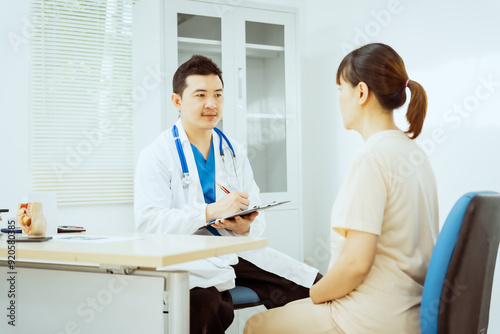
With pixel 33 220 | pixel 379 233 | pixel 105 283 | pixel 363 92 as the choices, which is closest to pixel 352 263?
pixel 379 233

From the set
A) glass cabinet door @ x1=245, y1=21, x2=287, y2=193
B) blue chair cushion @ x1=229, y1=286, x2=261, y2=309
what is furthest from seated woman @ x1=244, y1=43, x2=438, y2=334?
glass cabinet door @ x1=245, y1=21, x2=287, y2=193

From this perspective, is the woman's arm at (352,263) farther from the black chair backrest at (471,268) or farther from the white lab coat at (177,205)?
the white lab coat at (177,205)

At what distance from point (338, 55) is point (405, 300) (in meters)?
2.69

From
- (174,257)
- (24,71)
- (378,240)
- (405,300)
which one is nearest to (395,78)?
(378,240)

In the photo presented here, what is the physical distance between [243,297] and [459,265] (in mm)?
922

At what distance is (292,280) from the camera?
201 cm

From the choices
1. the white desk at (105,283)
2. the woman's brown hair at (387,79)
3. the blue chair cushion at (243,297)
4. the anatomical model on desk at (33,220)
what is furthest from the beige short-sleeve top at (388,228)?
the anatomical model on desk at (33,220)

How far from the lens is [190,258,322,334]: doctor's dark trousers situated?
1.69 m

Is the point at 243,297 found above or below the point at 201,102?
below

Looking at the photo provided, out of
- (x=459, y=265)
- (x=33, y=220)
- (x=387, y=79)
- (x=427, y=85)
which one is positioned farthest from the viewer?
(x=427, y=85)

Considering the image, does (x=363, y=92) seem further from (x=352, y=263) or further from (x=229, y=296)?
(x=229, y=296)

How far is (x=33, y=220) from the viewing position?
1.58 m

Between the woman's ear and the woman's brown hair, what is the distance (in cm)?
1

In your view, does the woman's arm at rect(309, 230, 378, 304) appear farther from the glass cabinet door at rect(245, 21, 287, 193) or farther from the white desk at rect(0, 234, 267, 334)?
the glass cabinet door at rect(245, 21, 287, 193)
